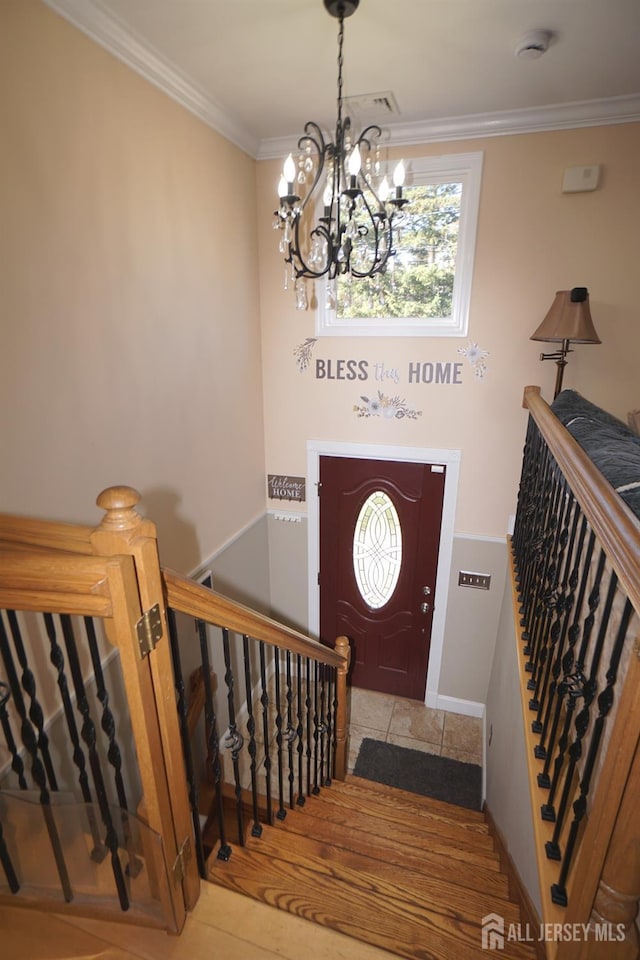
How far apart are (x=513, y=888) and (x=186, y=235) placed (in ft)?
10.9

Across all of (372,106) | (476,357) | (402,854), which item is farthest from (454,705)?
(372,106)

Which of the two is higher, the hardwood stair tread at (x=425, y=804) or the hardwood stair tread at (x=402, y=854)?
the hardwood stair tread at (x=402, y=854)

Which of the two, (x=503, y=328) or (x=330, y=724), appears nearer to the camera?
(x=330, y=724)

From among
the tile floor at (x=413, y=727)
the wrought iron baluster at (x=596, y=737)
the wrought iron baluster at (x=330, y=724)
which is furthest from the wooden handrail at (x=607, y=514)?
the tile floor at (x=413, y=727)

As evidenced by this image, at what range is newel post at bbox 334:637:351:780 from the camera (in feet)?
9.45

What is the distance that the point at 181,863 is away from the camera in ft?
4.11

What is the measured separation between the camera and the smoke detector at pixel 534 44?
6.50ft

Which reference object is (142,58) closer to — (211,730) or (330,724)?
(211,730)

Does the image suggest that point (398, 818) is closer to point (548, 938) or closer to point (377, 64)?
point (548, 938)

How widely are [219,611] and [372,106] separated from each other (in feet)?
9.29

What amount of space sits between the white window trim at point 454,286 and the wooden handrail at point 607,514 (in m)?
1.81

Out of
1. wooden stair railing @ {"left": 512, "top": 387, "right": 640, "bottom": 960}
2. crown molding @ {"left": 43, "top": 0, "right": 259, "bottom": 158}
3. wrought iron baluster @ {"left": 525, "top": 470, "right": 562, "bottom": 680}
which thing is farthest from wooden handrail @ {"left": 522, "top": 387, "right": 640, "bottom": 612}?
crown molding @ {"left": 43, "top": 0, "right": 259, "bottom": 158}

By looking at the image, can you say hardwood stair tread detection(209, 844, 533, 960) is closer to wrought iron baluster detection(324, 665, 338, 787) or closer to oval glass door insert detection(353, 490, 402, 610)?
wrought iron baluster detection(324, 665, 338, 787)

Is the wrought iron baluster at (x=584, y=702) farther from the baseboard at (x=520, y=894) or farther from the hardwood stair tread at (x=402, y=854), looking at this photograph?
the hardwood stair tread at (x=402, y=854)
